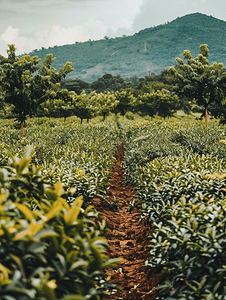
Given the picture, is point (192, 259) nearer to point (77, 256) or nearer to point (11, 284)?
point (77, 256)

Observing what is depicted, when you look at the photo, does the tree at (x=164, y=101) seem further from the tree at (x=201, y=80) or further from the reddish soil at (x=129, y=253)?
the reddish soil at (x=129, y=253)

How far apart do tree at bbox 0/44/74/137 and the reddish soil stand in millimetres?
6330

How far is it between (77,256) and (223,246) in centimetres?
114

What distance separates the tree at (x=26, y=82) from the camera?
31.4 ft

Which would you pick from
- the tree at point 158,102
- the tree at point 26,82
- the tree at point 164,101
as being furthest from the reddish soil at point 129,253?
the tree at point 158,102

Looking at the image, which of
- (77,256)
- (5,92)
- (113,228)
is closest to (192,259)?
(77,256)

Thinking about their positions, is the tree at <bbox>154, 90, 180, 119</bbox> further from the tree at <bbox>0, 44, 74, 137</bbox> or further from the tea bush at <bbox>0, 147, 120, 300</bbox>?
the tea bush at <bbox>0, 147, 120, 300</bbox>

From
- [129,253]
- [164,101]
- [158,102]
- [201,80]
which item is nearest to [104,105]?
[158,102]

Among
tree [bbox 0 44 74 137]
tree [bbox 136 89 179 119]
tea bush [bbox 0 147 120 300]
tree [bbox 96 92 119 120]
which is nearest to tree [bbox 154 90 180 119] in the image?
tree [bbox 136 89 179 119]

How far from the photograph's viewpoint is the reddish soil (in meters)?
2.83

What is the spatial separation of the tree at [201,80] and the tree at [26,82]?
570cm

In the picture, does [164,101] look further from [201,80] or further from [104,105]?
[201,80]

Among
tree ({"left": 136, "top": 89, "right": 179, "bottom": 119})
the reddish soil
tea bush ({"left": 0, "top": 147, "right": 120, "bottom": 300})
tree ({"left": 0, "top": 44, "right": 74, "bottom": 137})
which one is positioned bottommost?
the reddish soil

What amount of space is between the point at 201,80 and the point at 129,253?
1032cm
